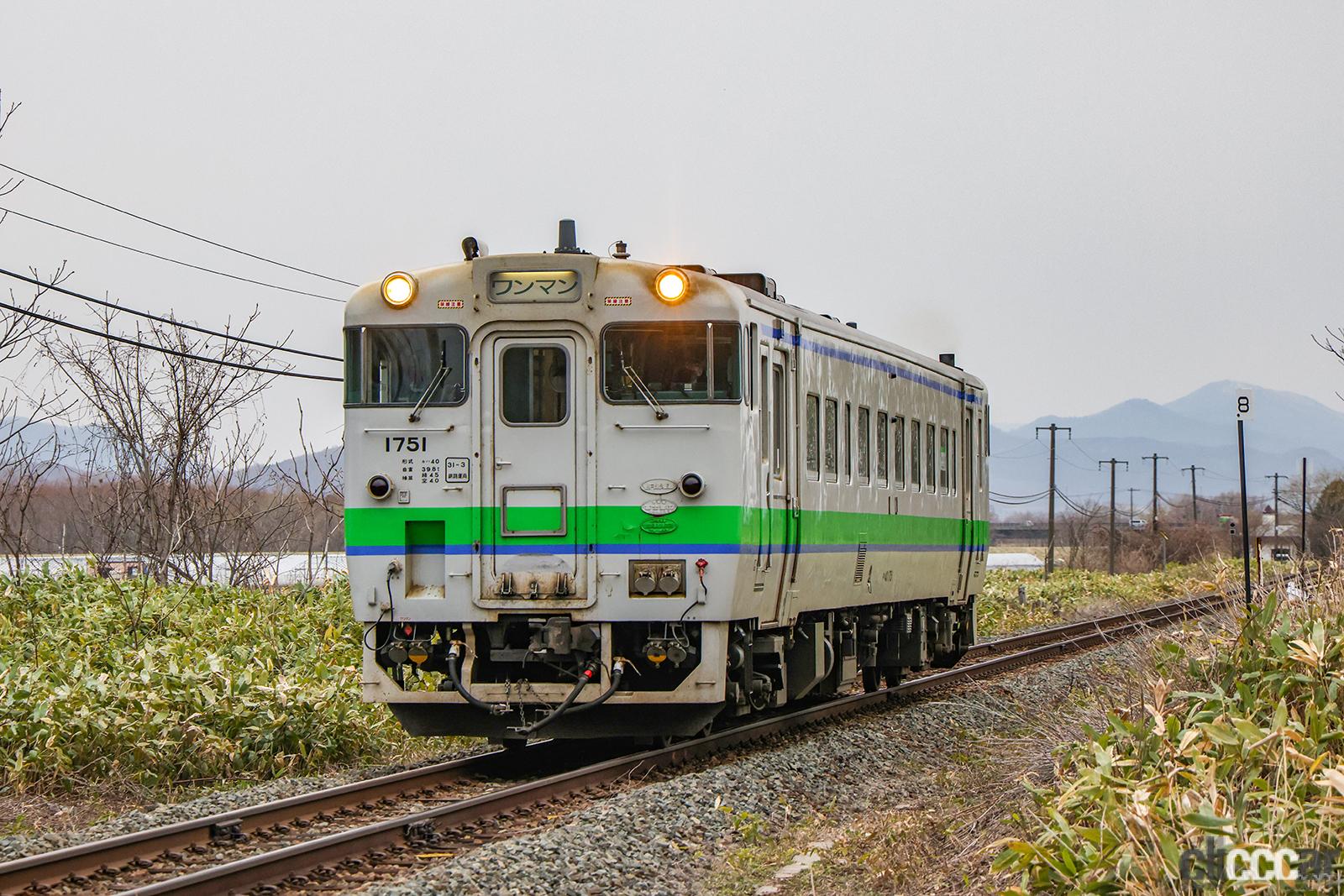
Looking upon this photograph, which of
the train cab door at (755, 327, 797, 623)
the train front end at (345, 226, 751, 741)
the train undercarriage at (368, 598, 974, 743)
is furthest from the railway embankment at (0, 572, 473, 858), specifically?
the train cab door at (755, 327, 797, 623)

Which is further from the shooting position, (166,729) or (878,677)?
(878,677)

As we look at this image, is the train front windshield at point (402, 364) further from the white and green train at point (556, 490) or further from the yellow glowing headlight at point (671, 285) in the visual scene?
the yellow glowing headlight at point (671, 285)

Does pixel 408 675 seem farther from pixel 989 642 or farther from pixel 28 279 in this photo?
pixel 989 642

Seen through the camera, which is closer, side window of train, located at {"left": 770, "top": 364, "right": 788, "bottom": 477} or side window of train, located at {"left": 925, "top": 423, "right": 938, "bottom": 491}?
side window of train, located at {"left": 770, "top": 364, "right": 788, "bottom": 477}

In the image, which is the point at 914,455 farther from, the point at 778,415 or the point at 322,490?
the point at 322,490

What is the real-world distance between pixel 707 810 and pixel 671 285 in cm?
356

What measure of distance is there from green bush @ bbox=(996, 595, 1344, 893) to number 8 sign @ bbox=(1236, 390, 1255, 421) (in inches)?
349

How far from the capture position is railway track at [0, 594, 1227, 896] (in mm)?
7391

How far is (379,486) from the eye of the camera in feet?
36.0

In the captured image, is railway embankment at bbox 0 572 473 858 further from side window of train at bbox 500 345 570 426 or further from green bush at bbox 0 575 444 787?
side window of train at bbox 500 345 570 426

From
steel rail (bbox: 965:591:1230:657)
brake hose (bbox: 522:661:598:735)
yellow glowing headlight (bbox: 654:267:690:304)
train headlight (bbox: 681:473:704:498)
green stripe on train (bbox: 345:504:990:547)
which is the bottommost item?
steel rail (bbox: 965:591:1230:657)

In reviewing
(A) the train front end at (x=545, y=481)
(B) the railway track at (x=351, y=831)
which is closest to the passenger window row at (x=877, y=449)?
(A) the train front end at (x=545, y=481)

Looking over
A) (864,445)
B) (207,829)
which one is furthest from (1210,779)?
(864,445)

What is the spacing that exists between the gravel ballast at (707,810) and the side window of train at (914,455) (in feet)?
7.70
